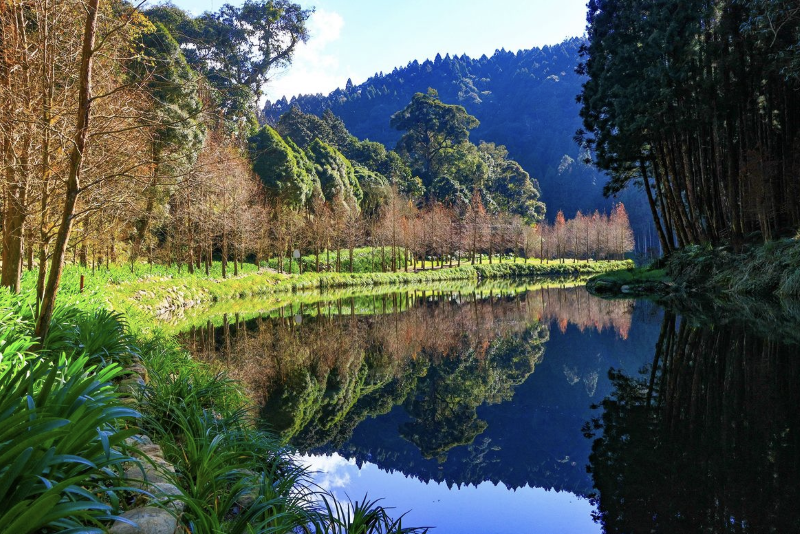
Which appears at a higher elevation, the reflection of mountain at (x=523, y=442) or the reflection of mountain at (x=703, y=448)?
the reflection of mountain at (x=703, y=448)

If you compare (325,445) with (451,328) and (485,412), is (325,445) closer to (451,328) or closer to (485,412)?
(485,412)

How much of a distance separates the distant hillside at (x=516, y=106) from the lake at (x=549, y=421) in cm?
7603

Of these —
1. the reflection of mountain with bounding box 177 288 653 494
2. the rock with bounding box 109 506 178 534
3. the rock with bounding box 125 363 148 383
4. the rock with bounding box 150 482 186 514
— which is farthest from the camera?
the rock with bounding box 125 363 148 383

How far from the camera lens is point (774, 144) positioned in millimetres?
15617

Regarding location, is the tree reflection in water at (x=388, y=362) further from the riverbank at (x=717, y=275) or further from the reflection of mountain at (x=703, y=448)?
the riverbank at (x=717, y=275)

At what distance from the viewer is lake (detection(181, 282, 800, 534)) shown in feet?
10.7

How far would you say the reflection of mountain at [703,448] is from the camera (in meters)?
2.90

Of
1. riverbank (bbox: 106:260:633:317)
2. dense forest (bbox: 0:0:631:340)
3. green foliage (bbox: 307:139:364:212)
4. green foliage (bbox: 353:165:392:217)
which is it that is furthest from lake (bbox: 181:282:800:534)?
green foliage (bbox: 353:165:392:217)

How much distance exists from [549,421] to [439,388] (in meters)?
1.65

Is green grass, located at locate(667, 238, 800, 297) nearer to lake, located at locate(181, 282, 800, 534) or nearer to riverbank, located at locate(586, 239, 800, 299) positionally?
riverbank, located at locate(586, 239, 800, 299)

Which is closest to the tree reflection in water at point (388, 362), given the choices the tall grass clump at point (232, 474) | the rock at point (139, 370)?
the tall grass clump at point (232, 474)

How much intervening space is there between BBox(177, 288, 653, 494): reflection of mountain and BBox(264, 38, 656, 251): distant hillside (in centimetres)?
7442

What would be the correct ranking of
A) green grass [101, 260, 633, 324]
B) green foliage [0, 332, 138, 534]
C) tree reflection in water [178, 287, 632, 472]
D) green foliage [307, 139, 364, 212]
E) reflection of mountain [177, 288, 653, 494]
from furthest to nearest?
1. green foliage [307, 139, 364, 212]
2. green grass [101, 260, 633, 324]
3. tree reflection in water [178, 287, 632, 472]
4. reflection of mountain [177, 288, 653, 494]
5. green foliage [0, 332, 138, 534]

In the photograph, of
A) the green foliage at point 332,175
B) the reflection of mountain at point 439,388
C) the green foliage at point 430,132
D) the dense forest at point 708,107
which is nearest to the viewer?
the reflection of mountain at point 439,388
